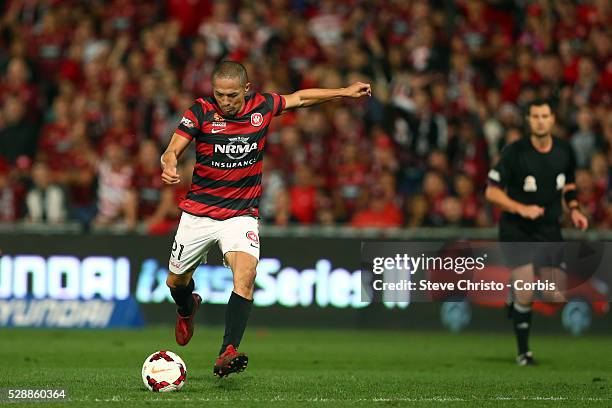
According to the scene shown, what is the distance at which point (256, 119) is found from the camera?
29.9ft

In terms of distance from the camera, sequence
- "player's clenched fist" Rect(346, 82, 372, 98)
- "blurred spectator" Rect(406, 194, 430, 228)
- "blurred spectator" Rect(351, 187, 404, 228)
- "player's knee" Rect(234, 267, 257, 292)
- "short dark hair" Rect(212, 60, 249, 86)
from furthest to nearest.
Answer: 1. "blurred spectator" Rect(351, 187, 404, 228)
2. "blurred spectator" Rect(406, 194, 430, 228)
3. "player's clenched fist" Rect(346, 82, 372, 98)
4. "player's knee" Rect(234, 267, 257, 292)
5. "short dark hair" Rect(212, 60, 249, 86)

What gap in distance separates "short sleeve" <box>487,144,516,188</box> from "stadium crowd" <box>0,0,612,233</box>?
375 cm

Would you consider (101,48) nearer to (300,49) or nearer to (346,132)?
(300,49)

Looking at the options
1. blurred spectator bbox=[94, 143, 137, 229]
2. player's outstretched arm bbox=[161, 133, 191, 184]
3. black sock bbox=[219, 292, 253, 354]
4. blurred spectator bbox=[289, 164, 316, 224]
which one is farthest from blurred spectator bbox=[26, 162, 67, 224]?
black sock bbox=[219, 292, 253, 354]

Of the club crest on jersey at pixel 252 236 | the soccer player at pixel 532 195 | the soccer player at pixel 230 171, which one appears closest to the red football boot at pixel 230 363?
the soccer player at pixel 230 171

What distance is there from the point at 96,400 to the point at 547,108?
5505mm

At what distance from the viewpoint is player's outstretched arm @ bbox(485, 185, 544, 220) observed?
10.8 meters

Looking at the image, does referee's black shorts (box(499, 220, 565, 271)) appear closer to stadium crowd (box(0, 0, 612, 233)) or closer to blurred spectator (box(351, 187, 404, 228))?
stadium crowd (box(0, 0, 612, 233))

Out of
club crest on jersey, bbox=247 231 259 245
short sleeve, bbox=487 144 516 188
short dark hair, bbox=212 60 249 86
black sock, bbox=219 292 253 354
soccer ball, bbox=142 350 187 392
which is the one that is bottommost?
soccer ball, bbox=142 350 187 392

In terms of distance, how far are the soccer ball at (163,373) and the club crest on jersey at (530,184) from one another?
454 cm

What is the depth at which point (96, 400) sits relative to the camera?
307 inches

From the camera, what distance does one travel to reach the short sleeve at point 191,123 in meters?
8.85

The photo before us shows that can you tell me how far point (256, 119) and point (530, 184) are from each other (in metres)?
3.50

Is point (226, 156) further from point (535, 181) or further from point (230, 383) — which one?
point (535, 181)
